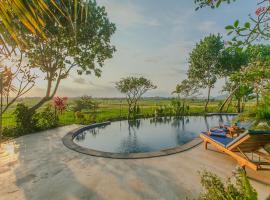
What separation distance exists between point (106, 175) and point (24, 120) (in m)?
9.50

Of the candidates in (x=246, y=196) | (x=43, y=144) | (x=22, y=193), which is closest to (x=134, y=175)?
(x=22, y=193)

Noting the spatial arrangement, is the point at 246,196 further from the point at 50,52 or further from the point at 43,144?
the point at 50,52

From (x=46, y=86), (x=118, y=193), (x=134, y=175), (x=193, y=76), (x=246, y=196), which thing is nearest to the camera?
(x=246, y=196)

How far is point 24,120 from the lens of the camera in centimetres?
1248

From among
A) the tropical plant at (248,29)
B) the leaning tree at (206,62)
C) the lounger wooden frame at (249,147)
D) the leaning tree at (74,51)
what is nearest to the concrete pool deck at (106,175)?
the lounger wooden frame at (249,147)

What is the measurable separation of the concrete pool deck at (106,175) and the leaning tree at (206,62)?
26377 mm

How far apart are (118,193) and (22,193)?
7.94 feet

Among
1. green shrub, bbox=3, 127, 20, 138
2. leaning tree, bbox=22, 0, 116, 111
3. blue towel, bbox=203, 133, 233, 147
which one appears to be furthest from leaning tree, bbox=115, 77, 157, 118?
blue towel, bbox=203, 133, 233, 147

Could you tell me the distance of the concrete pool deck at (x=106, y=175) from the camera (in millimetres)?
4621

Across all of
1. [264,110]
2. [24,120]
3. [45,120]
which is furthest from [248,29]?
[45,120]

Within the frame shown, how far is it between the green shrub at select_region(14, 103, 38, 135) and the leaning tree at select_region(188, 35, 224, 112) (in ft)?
86.2

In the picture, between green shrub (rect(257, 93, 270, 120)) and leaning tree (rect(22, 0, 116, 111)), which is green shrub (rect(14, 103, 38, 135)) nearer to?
leaning tree (rect(22, 0, 116, 111))

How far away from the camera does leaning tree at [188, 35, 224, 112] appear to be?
101 ft

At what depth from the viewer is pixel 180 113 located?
26609 millimetres
